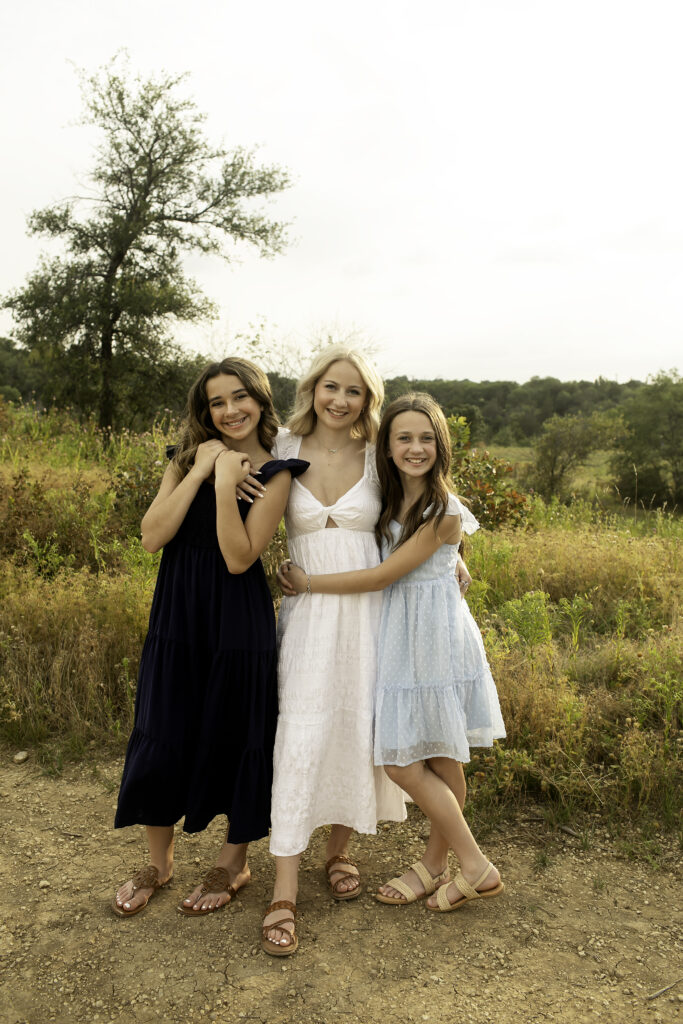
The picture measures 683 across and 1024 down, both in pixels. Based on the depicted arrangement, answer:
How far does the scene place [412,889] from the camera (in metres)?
2.78

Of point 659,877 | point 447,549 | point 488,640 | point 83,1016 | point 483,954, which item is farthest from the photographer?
point 488,640

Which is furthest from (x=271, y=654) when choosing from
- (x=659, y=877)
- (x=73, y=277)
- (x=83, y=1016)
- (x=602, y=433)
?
(x=602, y=433)

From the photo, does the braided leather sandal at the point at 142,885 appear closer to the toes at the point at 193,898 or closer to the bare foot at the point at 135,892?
the bare foot at the point at 135,892

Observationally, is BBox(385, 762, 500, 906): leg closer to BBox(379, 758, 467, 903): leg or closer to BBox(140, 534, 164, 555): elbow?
BBox(379, 758, 467, 903): leg

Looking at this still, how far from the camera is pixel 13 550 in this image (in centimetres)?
531

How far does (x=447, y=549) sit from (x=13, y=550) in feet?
12.1

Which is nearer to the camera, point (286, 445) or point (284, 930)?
point (284, 930)

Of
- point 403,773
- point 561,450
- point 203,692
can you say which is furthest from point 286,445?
point 561,450

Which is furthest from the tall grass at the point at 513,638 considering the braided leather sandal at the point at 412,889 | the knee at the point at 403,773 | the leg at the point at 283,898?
the leg at the point at 283,898

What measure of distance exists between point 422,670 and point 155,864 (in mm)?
1209

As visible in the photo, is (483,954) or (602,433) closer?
(483,954)

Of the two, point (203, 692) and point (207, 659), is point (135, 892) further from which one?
point (207, 659)

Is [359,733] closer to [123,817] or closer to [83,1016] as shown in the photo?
[123,817]

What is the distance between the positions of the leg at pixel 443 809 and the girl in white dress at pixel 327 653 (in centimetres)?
13
